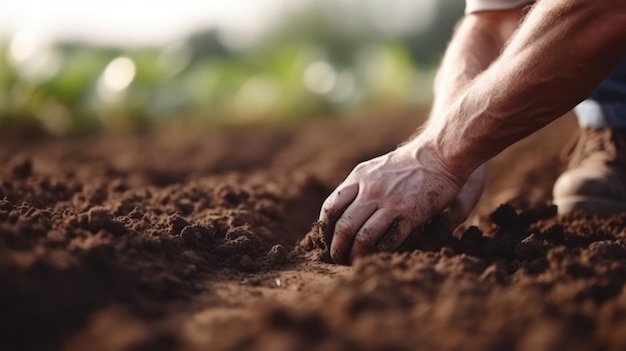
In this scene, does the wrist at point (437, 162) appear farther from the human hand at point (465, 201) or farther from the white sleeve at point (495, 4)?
the white sleeve at point (495, 4)

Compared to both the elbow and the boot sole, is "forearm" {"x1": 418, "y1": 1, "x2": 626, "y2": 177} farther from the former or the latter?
the boot sole

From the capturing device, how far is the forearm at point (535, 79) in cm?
168

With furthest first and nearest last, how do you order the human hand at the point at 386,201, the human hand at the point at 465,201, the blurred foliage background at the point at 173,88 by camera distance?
the blurred foliage background at the point at 173,88, the human hand at the point at 465,201, the human hand at the point at 386,201

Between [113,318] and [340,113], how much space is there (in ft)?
20.5

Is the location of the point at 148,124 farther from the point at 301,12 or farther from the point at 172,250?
the point at 301,12

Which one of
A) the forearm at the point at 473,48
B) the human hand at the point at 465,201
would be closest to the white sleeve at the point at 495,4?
the forearm at the point at 473,48

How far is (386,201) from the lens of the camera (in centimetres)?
185

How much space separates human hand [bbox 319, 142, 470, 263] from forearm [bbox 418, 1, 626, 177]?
0.05m

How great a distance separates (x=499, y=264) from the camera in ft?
5.71

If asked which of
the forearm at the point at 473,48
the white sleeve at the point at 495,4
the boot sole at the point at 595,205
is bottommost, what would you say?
the boot sole at the point at 595,205

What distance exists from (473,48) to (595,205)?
0.64m

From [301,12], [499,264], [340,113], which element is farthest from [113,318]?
[301,12]

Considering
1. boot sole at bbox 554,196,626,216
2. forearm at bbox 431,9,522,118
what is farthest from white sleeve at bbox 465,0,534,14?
boot sole at bbox 554,196,626,216

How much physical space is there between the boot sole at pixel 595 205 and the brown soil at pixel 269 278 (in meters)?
0.15
